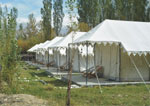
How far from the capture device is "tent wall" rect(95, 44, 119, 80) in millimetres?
12305

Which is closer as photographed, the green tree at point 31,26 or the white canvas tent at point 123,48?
the white canvas tent at point 123,48

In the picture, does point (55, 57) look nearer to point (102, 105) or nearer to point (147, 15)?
point (147, 15)

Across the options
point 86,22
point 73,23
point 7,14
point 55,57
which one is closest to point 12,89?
point 7,14

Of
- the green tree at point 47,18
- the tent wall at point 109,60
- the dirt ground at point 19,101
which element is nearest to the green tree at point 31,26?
the green tree at point 47,18

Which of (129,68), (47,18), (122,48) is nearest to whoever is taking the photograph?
(122,48)

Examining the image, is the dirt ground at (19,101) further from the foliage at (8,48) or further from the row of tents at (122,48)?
the row of tents at (122,48)

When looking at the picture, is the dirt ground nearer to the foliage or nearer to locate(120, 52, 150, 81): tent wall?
the foliage

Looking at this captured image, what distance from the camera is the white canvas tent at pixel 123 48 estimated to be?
1137cm

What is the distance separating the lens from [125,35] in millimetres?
12203

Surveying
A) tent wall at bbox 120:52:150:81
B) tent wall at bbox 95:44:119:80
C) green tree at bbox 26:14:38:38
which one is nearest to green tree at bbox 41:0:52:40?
green tree at bbox 26:14:38:38

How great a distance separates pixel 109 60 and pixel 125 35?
1529mm

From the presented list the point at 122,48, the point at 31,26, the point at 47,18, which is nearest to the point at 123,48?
the point at 122,48

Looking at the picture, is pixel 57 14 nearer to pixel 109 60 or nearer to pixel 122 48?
pixel 109 60

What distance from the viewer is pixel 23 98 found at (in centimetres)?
680
